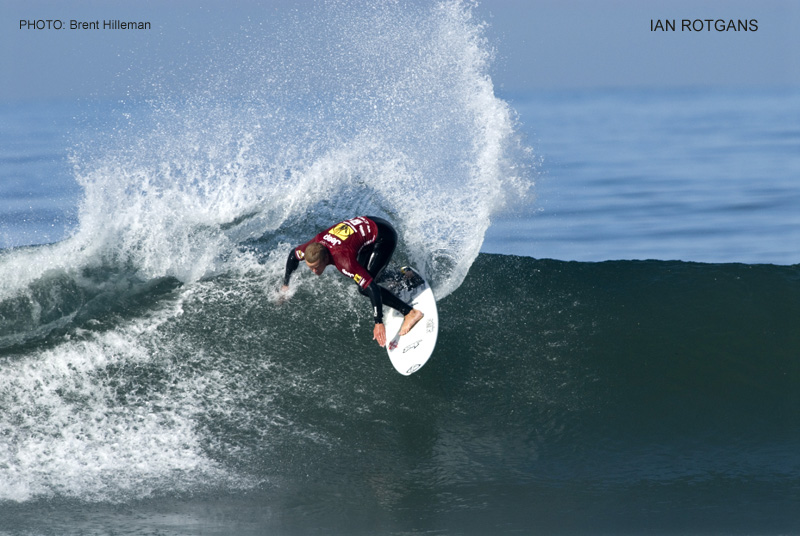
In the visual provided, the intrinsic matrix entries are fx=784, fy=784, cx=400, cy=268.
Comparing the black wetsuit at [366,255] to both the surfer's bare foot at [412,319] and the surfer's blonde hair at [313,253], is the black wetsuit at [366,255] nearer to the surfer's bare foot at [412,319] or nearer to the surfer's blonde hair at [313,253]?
the surfer's bare foot at [412,319]

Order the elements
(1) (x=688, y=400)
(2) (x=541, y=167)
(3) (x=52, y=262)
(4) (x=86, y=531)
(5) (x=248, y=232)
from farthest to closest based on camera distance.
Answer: (2) (x=541, y=167), (5) (x=248, y=232), (3) (x=52, y=262), (1) (x=688, y=400), (4) (x=86, y=531)

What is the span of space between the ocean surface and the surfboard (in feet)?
0.80

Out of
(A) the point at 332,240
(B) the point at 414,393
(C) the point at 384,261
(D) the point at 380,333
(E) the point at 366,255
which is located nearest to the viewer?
(D) the point at 380,333

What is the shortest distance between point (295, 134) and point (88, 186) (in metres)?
13.1

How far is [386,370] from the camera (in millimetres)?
7172

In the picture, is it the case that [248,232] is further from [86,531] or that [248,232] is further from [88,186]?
[86,531]

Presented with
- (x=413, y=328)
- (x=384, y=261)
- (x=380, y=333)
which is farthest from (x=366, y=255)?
(x=380, y=333)

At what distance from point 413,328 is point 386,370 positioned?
0.49 m

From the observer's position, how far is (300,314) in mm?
7727


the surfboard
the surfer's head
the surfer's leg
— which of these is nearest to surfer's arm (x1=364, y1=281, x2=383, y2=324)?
the surfer's leg

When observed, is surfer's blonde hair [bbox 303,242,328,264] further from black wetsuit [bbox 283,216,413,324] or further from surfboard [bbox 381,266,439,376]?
surfboard [bbox 381,266,439,376]

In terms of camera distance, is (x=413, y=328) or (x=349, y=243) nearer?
(x=349, y=243)

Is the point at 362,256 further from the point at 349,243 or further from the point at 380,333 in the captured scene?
the point at 380,333

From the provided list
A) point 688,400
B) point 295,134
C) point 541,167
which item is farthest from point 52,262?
point 541,167
